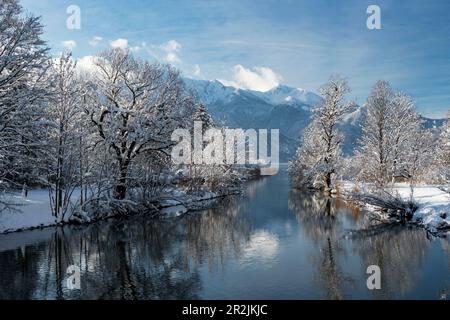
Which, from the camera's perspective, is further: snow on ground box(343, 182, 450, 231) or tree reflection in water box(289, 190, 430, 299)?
snow on ground box(343, 182, 450, 231)

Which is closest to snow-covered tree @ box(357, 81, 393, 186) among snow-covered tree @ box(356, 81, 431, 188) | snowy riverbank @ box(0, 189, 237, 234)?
snow-covered tree @ box(356, 81, 431, 188)

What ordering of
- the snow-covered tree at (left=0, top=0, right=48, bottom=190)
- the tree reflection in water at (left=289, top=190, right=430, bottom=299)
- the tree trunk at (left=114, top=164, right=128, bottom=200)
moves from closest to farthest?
the tree reflection in water at (left=289, top=190, right=430, bottom=299)
the snow-covered tree at (left=0, top=0, right=48, bottom=190)
the tree trunk at (left=114, top=164, right=128, bottom=200)

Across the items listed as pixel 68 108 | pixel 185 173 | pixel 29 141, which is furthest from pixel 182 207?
pixel 29 141

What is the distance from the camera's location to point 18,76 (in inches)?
875

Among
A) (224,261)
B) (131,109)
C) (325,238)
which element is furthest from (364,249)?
(131,109)

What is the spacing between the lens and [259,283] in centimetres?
1586

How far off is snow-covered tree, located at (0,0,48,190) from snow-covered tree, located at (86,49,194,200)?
32.0 feet

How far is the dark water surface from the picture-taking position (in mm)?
15070

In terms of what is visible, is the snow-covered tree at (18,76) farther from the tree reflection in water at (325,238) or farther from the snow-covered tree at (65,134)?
the tree reflection in water at (325,238)

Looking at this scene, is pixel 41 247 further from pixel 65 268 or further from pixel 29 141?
pixel 29 141

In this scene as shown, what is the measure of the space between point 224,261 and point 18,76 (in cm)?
1469

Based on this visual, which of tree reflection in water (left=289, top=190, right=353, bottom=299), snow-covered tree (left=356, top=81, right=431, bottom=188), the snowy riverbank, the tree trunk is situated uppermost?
snow-covered tree (left=356, top=81, right=431, bottom=188)

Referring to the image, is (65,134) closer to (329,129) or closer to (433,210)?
(433,210)

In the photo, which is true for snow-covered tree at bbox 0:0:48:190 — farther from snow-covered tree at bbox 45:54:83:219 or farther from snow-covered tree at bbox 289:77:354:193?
snow-covered tree at bbox 289:77:354:193
